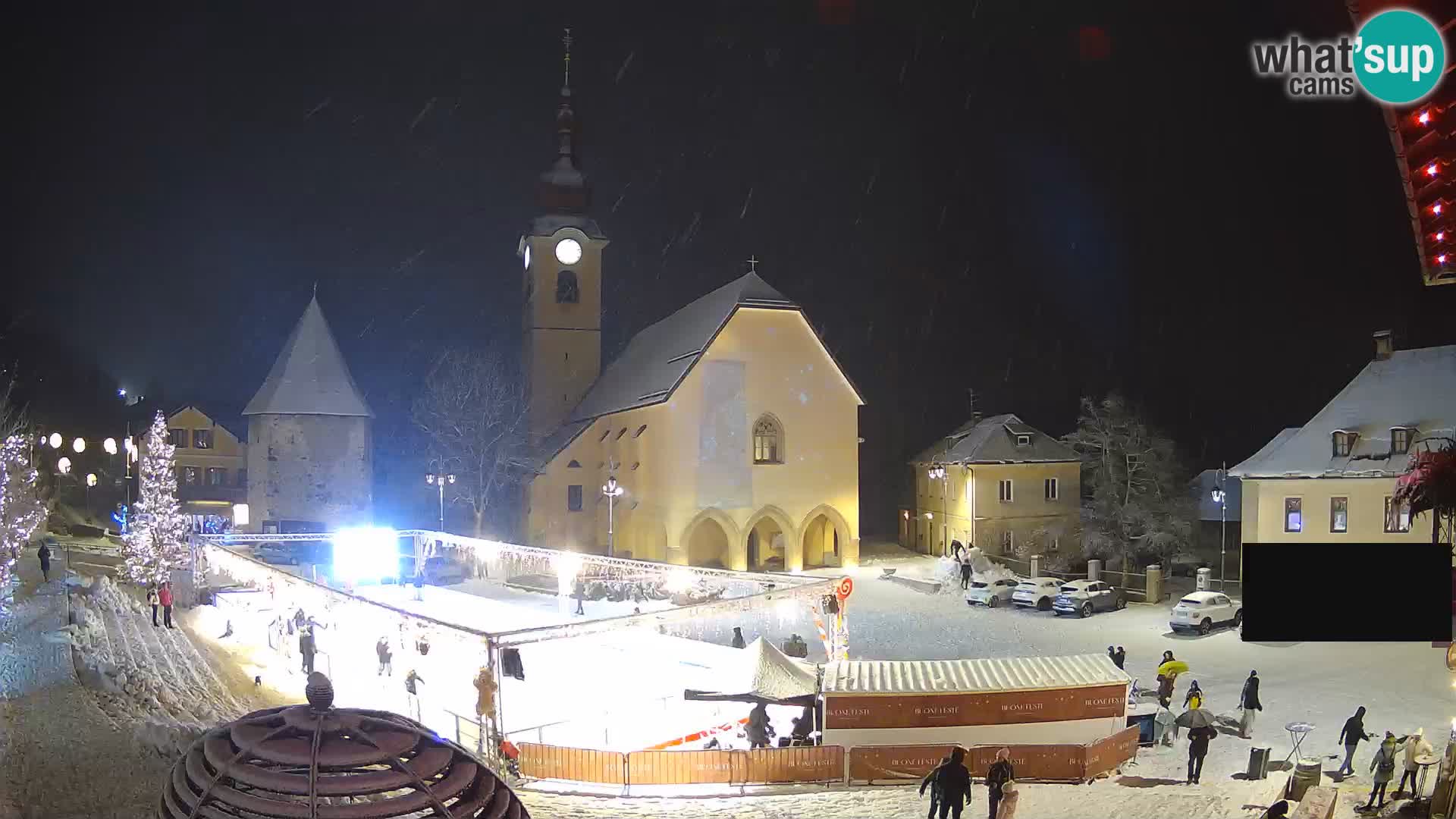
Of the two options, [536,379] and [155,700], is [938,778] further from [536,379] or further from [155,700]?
[536,379]

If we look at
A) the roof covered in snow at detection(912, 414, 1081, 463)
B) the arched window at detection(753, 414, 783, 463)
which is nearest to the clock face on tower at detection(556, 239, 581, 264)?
the arched window at detection(753, 414, 783, 463)

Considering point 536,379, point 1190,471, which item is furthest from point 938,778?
point 1190,471

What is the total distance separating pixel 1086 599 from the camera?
83.3 ft

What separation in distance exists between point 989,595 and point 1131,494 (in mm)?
9559

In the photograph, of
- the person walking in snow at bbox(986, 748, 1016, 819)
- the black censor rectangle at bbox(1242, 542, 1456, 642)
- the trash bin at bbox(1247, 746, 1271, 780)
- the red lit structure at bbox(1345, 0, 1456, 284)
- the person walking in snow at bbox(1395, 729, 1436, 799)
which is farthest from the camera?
the trash bin at bbox(1247, 746, 1271, 780)

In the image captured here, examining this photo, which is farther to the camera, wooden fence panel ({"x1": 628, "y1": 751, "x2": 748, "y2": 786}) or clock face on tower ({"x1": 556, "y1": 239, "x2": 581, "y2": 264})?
clock face on tower ({"x1": 556, "y1": 239, "x2": 581, "y2": 264})

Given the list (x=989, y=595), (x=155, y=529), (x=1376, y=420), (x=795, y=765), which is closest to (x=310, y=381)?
(x=155, y=529)

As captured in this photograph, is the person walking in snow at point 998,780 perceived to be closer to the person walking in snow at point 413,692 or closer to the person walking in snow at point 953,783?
the person walking in snow at point 953,783

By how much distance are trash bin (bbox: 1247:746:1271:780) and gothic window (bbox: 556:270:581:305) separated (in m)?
35.1

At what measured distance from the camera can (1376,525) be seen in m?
24.7

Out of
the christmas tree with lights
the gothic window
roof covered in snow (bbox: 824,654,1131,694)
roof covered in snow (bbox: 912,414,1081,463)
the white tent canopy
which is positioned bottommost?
the white tent canopy

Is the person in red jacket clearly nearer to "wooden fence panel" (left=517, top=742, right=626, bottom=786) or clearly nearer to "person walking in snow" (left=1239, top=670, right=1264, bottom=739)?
"wooden fence panel" (left=517, top=742, right=626, bottom=786)

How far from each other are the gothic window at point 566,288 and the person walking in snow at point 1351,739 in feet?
116

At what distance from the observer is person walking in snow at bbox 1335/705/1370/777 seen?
503 inches
